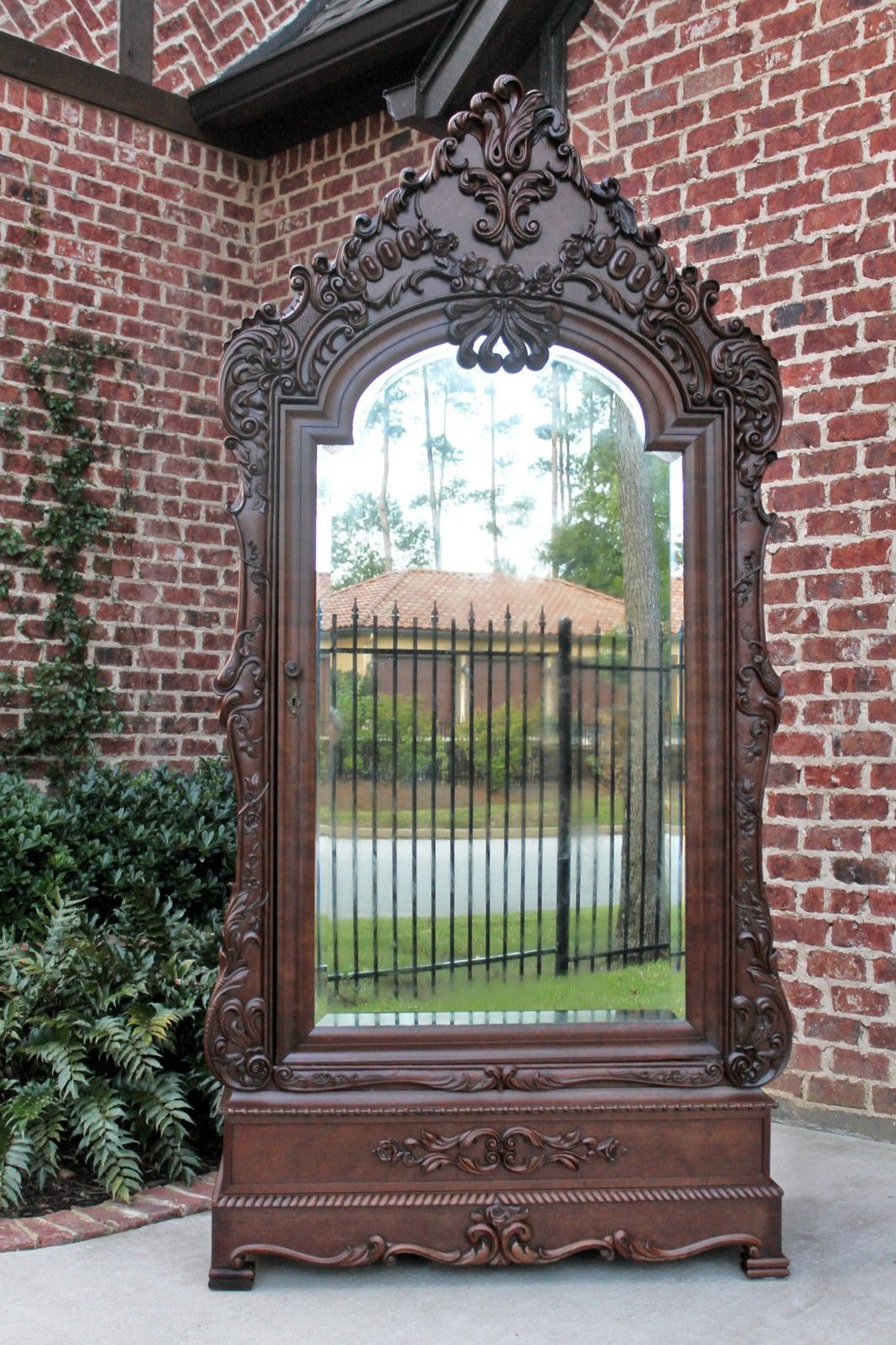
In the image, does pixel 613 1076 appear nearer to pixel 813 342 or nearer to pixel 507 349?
pixel 507 349

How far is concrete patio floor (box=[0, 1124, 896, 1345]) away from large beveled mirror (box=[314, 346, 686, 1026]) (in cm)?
59

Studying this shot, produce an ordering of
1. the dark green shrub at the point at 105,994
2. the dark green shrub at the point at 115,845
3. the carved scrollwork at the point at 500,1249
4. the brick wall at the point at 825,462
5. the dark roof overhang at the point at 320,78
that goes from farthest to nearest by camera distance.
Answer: the dark roof overhang at the point at 320,78 → the dark green shrub at the point at 115,845 → the brick wall at the point at 825,462 → the dark green shrub at the point at 105,994 → the carved scrollwork at the point at 500,1249

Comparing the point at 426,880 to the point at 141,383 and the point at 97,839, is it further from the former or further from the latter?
the point at 141,383

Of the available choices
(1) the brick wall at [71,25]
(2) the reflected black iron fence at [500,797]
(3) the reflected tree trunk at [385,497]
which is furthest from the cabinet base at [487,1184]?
(1) the brick wall at [71,25]

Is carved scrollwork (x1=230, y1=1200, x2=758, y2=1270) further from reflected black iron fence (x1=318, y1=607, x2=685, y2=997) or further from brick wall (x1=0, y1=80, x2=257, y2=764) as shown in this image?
brick wall (x1=0, y1=80, x2=257, y2=764)

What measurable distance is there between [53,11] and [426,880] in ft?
16.6

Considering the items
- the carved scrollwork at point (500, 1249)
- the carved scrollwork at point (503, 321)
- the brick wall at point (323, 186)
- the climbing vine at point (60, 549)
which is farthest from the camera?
the brick wall at point (323, 186)

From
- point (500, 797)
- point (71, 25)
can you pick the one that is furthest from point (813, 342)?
point (71, 25)

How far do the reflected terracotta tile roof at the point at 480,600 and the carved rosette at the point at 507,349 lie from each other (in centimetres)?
27

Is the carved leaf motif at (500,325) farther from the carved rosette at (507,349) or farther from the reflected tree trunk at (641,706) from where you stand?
the reflected tree trunk at (641,706)

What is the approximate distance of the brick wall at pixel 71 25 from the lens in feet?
20.5

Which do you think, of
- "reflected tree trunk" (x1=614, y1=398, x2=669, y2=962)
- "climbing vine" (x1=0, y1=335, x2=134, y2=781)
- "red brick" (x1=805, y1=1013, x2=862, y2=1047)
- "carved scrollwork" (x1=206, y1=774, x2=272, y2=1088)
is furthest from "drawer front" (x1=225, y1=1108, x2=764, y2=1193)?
"climbing vine" (x1=0, y1=335, x2=134, y2=781)

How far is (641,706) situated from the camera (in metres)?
3.28

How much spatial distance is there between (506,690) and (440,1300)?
1.34m
